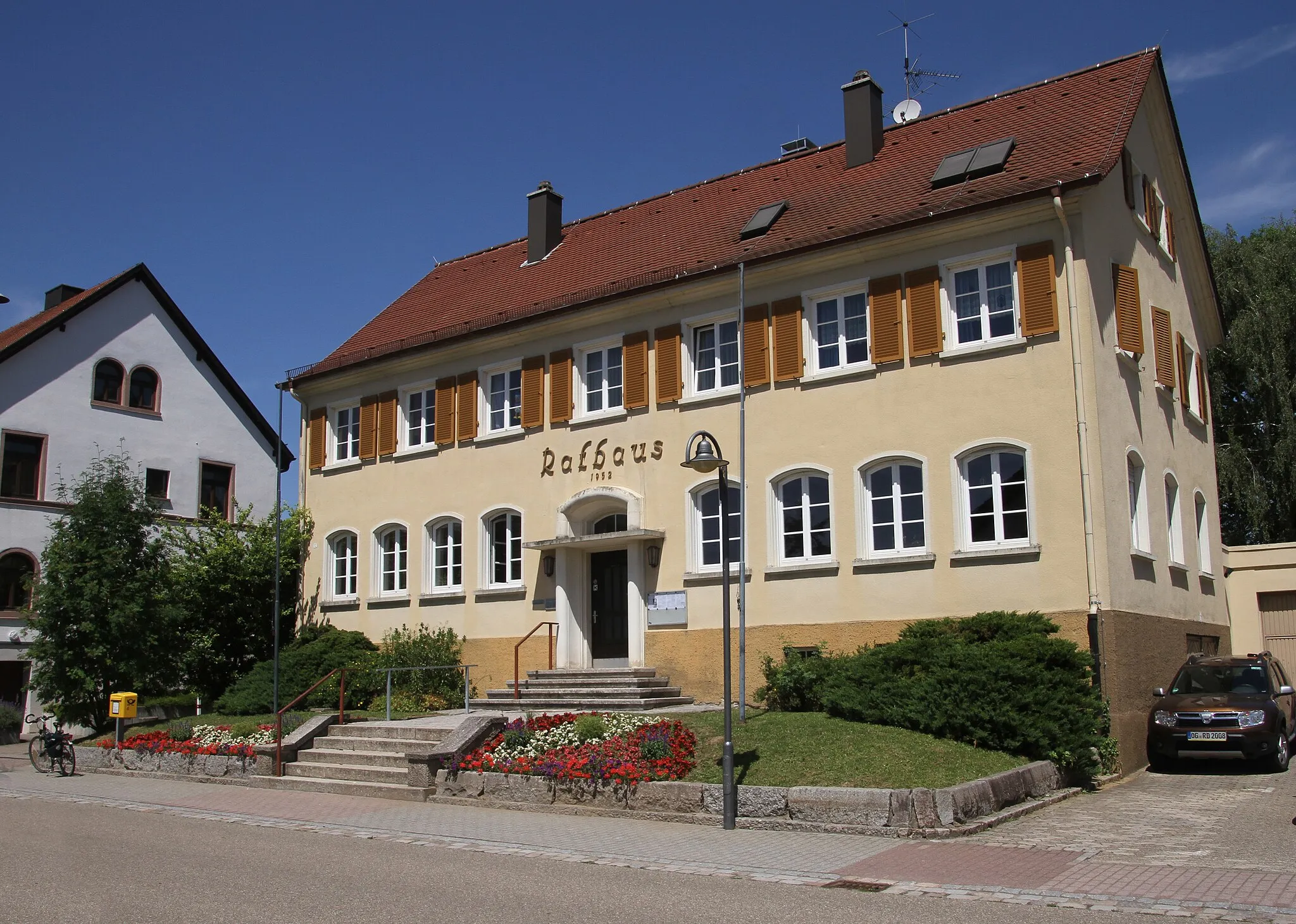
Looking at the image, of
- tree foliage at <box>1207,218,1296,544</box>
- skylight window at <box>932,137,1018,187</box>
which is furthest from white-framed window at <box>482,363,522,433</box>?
tree foliage at <box>1207,218,1296,544</box>

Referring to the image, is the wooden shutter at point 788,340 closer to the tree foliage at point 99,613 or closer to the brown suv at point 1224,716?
the brown suv at point 1224,716

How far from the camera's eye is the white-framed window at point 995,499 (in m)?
16.5

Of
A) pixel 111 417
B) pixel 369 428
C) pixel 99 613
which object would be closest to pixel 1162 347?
pixel 369 428

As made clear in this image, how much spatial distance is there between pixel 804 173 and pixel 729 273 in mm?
3973

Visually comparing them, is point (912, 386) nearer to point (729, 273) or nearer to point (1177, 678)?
point (729, 273)

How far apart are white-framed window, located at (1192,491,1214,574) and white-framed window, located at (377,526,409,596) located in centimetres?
1450

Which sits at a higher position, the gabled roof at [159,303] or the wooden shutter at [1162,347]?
the gabled roof at [159,303]

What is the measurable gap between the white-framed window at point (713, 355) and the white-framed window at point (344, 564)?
28.2 feet

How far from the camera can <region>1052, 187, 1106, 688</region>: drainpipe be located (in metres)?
15.4

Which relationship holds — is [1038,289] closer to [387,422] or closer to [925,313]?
[925,313]

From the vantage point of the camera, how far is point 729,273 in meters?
19.5

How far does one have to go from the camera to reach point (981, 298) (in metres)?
17.2

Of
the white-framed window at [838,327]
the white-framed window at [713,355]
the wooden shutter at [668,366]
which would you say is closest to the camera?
the white-framed window at [838,327]

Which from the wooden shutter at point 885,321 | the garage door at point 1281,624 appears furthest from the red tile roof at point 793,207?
the garage door at point 1281,624
